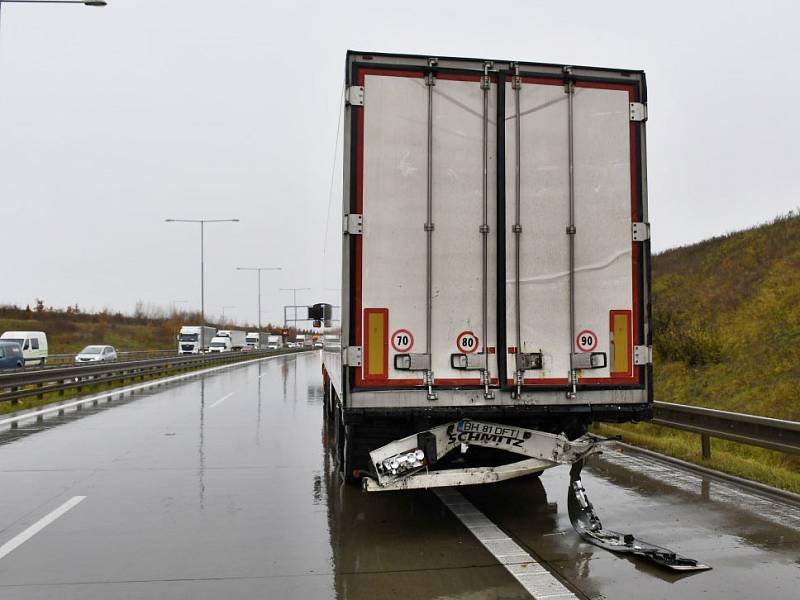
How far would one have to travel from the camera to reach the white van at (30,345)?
3812 cm

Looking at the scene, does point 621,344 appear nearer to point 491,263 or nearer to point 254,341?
point 491,263

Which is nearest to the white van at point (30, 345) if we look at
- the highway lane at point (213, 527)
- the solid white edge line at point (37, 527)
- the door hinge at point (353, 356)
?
the highway lane at point (213, 527)

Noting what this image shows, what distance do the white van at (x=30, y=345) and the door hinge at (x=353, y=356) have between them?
36.8m

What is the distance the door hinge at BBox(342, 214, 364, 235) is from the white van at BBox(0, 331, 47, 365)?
3688 cm

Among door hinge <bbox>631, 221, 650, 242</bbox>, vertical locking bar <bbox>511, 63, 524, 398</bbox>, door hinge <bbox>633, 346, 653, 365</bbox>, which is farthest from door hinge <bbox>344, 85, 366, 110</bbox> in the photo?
door hinge <bbox>633, 346, 653, 365</bbox>

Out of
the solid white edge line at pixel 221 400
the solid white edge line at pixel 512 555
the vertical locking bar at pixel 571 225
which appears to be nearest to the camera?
the solid white edge line at pixel 512 555

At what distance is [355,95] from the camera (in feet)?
19.3

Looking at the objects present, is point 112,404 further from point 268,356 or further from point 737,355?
point 268,356

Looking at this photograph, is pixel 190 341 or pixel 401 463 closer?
pixel 401 463

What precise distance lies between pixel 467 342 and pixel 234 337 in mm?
75118

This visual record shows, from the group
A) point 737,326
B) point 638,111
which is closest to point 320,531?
point 638,111

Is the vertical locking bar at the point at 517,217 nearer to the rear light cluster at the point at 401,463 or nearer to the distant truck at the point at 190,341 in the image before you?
the rear light cluster at the point at 401,463

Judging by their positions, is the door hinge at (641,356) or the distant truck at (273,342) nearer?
the door hinge at (641,356)

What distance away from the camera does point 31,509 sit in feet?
23.3
